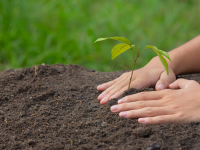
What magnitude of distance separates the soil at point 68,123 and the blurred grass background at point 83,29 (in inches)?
51.3

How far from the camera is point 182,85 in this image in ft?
4.95

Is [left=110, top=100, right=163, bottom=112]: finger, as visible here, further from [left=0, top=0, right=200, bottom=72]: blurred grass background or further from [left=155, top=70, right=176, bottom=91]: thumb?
[left=0, top=0, right=200, bottom=72]: blurred grass background

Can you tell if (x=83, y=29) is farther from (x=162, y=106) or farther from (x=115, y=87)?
(x=162, y=106)

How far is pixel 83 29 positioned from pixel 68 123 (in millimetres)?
2625

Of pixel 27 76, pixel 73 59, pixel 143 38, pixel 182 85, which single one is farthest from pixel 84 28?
pixel 182 85

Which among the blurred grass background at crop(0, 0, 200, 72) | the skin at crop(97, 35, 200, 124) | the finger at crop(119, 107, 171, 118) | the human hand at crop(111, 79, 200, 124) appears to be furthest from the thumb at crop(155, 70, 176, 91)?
the blurred grass background at crop(0, 0, 200, 72)

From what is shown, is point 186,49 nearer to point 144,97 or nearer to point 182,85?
point 182,85

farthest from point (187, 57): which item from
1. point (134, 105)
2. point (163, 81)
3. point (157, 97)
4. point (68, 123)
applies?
point (68, 123)

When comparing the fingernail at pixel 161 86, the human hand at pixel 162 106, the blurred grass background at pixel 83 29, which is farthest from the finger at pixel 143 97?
the blurred grass background at pixel 83 29

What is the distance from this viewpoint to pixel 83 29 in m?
3.74

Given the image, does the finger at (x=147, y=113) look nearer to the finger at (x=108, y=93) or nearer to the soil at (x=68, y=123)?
the soil at (x=68, y=123)

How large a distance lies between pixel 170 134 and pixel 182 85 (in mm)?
462

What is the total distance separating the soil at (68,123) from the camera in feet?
3.67

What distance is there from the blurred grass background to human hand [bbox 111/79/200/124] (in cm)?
187
